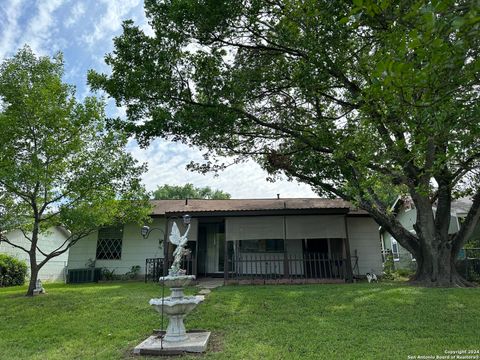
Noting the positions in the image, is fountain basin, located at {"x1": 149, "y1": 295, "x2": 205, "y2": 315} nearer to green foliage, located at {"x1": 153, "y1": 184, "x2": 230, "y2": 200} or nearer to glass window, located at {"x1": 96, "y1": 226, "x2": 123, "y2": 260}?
glass window, located at {"x1": 96, "y1": 226, "x2": 123, "y2": 260}

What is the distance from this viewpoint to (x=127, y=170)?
11.5m

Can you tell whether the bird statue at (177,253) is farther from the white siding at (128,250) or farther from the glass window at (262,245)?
the white siding at (128,250)

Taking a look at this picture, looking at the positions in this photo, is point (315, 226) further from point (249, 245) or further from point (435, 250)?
point (435, 250)

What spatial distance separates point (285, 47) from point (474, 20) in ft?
25.1

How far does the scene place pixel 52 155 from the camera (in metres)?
10.5

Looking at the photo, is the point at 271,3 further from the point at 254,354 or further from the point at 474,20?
the point at 254,354

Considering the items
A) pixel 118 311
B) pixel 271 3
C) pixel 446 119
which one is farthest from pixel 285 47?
pixel 118 311

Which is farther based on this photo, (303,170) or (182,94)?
(303,170)

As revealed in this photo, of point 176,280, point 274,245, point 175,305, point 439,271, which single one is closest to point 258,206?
point 274,245

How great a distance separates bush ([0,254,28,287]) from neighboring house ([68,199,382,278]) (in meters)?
2.87

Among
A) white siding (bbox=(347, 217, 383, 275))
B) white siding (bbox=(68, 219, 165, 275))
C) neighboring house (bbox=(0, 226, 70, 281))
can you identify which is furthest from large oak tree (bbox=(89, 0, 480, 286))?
neighboring house (bbox=(0, 226, 70, 281))

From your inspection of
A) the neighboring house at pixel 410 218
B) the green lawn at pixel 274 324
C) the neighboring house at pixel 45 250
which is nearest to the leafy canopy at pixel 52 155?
the green lawn at pixel 274 324

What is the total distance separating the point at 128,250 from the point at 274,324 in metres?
11.3

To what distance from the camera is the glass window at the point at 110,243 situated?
15.7m
